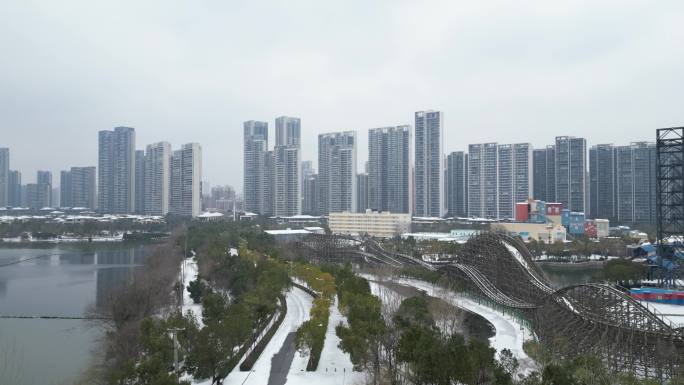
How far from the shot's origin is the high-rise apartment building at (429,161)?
201ft

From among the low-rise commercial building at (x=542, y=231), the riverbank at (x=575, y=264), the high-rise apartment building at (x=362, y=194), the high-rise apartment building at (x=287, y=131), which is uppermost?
the high-rise apartment building at (x=287, y=131)

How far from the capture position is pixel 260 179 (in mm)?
74188

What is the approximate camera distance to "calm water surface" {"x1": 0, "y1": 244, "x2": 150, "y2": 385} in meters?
13.6

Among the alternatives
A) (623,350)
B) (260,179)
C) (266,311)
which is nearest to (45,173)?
(260,179)

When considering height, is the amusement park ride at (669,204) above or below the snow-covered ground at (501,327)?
above

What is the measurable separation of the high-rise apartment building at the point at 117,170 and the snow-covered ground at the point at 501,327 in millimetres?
71854

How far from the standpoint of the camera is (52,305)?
21.3m

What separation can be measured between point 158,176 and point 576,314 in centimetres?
7304

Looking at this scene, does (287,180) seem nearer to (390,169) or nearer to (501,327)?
(390,169)

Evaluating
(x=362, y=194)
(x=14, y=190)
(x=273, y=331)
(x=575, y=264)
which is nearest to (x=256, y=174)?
(x=362, y=194)

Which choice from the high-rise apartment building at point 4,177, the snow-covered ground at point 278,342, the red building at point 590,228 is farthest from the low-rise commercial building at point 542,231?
the high-rise apartment building at point 4,177

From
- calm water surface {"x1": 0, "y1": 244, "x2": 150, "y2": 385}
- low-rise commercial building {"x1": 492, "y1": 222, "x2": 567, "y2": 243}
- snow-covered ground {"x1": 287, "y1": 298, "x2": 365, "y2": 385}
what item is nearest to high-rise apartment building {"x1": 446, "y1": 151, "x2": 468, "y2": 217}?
low-rise commercial building {"x1": 492, "y1": 222, "x2": 567, "y2": 243}

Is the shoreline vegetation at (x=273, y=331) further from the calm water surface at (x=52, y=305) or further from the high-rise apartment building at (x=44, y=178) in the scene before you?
the high-rise apartment building at (x=44, y=178)

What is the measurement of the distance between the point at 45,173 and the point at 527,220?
361 feet
